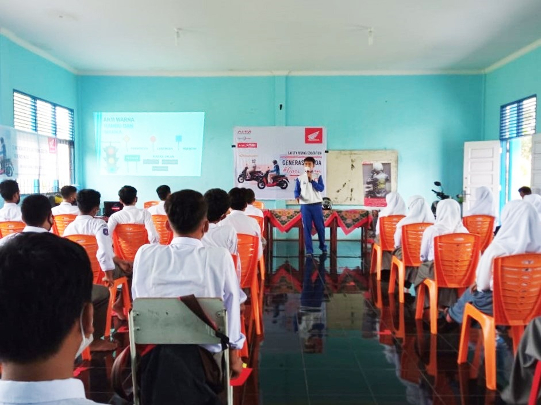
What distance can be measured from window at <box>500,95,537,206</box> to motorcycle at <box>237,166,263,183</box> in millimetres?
4509

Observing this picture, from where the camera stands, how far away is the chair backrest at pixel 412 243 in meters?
4.35

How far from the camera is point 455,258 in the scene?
3643 mm

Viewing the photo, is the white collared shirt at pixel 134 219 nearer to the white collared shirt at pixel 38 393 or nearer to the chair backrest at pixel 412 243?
the chair backrest at pixel 412 243

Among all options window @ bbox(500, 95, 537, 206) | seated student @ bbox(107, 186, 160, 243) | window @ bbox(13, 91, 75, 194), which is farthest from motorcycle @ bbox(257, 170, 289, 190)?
seated student @ bbox(107, 186, 160, 243)

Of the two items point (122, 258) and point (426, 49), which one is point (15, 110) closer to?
point (122, 258)

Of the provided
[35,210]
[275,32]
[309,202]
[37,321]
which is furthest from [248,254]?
[275,32]

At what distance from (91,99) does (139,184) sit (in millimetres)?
1914

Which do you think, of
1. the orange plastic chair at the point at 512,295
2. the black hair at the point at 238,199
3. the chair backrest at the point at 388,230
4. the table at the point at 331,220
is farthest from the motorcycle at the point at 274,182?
the orange plastic chair at the point at 512,295

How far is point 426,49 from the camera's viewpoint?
7465 mm

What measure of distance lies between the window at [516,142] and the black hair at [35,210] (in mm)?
6990

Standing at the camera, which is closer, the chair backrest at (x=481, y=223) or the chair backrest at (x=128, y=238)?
the chair backrest at (x=128, y=238)

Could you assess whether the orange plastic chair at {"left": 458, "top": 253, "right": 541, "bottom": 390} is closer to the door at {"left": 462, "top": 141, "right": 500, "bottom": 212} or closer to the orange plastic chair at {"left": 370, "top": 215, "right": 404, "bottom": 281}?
the orange plastic chair at {"left": 370, "top": 215, "right": 404, "bottom": 281}

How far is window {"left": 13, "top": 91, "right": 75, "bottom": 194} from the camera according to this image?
22.7 ft

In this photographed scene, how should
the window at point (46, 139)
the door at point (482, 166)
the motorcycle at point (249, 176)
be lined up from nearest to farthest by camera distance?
the window at point (46, 139), the door at point (482, 166), the motorcycle at point (249, 176)
